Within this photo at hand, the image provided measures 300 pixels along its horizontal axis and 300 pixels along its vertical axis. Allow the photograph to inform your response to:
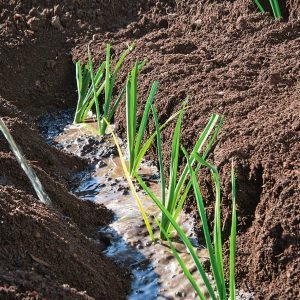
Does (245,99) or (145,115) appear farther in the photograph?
(245,99)

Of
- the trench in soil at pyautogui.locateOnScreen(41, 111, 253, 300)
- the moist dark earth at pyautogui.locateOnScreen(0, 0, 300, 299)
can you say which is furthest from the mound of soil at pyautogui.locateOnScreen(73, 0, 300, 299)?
the trench in soil at pyautogui.locateOnScreen(41, 111, 253, 300)

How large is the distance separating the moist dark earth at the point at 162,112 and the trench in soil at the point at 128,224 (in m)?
0.07

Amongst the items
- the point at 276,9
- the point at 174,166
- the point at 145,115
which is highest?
the point at 276,9

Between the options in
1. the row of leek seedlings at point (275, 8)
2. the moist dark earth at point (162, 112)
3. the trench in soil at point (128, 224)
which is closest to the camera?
the moist dark earth at point (162, 112)

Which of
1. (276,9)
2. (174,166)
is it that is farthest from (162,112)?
(276,9)

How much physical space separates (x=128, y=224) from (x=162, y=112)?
2.63ft

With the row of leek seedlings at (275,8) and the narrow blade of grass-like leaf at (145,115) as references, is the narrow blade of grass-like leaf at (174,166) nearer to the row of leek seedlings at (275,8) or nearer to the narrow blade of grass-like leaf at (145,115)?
the narrow blade of grass-like leaf at (145,115)

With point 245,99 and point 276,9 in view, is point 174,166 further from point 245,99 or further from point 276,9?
point 276,9

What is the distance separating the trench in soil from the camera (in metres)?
2.53

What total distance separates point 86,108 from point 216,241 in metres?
2.23

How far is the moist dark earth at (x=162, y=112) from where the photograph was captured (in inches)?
90.1

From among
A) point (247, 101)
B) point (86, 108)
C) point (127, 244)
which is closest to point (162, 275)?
point (127, 244)

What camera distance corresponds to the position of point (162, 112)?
3.53m

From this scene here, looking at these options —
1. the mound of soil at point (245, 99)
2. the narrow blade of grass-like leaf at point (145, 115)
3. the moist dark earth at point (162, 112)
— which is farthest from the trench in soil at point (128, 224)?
the narrow blade of grass-like leaf at point (145, 115)
